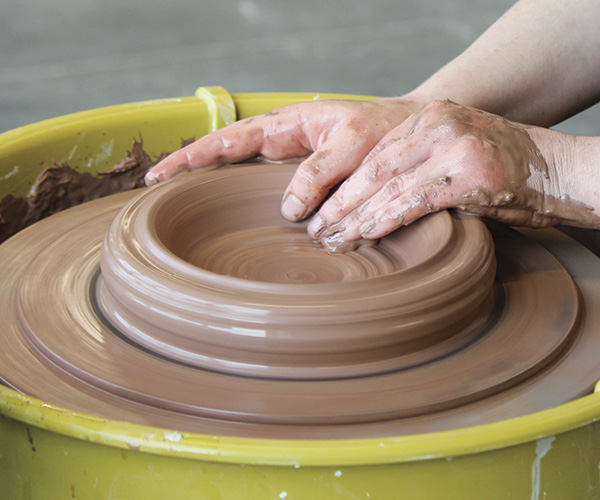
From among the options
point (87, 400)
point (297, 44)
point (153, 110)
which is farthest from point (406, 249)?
point (297, 44)

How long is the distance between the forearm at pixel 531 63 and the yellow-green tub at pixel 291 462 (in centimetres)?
85

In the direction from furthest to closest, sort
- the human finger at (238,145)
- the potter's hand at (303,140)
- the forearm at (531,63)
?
the forearm at (531,63), the human finger at (238,145), the potter's hand at (303,140)

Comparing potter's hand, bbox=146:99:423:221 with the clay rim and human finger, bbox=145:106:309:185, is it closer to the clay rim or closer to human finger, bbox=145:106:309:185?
human finger, bbox=145:106:309:185

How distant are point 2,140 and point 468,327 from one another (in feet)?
3.23

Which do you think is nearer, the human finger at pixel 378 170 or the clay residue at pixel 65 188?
the human finger at pixel 378 170

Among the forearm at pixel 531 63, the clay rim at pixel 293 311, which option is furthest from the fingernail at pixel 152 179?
the forearm at pixel 531 63

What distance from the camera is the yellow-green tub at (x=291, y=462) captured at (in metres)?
0.65

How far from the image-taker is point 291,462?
640 mm

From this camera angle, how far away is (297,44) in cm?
435

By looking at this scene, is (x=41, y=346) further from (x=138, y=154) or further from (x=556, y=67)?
(x=556, y=67)

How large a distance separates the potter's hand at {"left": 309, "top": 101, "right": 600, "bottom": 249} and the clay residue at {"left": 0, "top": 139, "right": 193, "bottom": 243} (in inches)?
24.5

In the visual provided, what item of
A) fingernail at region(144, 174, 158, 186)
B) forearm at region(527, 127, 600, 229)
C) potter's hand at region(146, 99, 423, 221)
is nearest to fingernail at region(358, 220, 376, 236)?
potter's hand at region(146, 99, 423, 221)

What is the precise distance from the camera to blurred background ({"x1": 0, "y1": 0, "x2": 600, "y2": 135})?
148 inches

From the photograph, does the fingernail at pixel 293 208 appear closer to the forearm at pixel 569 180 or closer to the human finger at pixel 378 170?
the human finger at pixel 378 170
